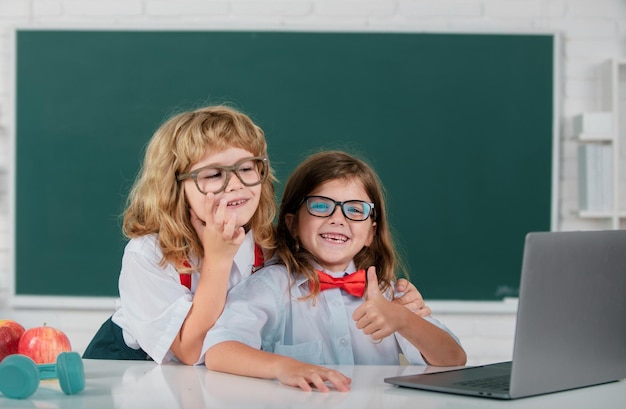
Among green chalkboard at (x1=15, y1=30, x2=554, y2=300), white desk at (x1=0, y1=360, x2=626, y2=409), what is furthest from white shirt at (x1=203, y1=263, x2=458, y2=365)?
green chalkboard at (x1=15, y1=30, x2=554, y2=300)

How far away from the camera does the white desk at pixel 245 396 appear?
48.4 inches

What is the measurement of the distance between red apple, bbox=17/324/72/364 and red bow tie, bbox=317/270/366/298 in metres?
0.62

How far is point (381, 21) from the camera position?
3615 mm

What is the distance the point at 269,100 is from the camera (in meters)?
3.63

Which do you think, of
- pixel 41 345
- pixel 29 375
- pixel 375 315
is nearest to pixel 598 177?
pixel 375 315

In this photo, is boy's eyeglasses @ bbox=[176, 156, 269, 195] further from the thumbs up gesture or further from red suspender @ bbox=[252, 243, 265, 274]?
the thumbs up gesture

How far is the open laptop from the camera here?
3.90 ft

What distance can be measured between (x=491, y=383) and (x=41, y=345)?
2.81 ft

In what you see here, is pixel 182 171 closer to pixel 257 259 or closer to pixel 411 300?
pixel 257 259

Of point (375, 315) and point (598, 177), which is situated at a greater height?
point (598, 177)

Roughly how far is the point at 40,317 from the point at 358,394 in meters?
2.60

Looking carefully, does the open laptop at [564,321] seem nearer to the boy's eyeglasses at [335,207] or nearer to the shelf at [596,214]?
the boy's eyeglasses at [335,207]

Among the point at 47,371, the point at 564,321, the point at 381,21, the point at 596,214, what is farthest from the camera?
the point at 381,21

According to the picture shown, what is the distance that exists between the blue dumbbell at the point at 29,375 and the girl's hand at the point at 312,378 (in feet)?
1.11
